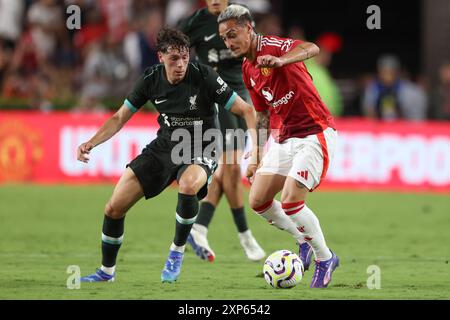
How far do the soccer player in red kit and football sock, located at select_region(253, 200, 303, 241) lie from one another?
23cm

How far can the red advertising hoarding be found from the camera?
1858 cm

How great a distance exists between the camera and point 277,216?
952 cm

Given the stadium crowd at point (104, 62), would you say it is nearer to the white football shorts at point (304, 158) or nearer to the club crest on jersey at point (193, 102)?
the club crest on jersey at point (193, 102)

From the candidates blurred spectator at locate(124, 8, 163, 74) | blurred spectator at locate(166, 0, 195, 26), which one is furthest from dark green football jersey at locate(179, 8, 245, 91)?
blurred spectator at locate(166, 0, 195, 26)

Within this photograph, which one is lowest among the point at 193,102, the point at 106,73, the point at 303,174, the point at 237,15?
the point at 106,73

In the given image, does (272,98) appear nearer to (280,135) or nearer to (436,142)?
(280,135)

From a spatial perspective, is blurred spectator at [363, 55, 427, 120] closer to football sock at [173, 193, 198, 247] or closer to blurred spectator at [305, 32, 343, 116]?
blurred spectator at [305, 32, 343, 116]

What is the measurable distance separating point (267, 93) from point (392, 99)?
1140 centimetres

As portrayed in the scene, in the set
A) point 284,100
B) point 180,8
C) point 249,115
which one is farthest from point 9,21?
point 284,100

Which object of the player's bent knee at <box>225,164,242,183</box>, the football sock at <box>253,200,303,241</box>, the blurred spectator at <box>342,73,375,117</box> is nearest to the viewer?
the football sock at <box>253,200,303,241</box>

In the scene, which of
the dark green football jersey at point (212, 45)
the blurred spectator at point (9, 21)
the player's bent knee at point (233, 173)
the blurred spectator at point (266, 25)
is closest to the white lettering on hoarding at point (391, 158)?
the blurred spectator at point (266, 25)

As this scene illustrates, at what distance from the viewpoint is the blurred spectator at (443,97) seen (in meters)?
20.0

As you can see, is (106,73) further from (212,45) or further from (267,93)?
(267,93)
